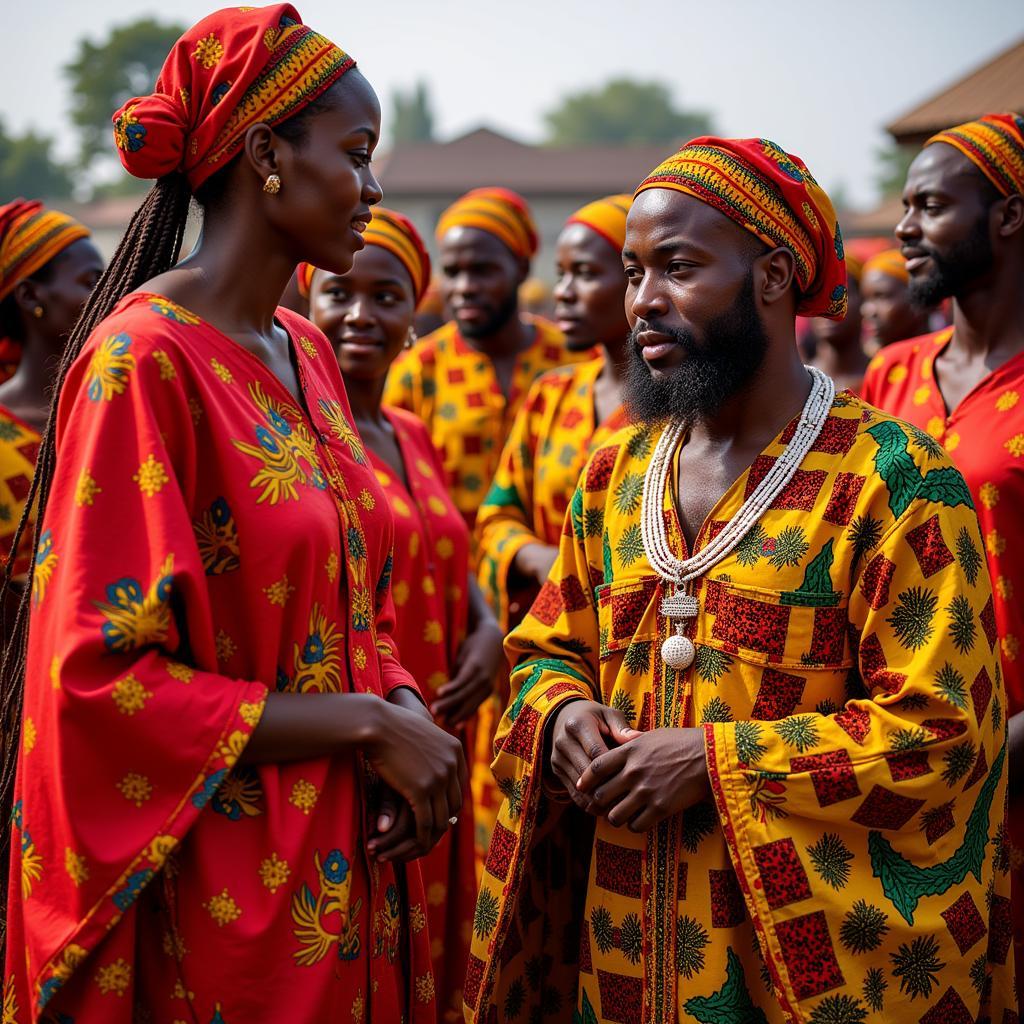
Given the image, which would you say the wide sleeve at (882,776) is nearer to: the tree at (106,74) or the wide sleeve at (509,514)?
the wide sleeve at (509,514)

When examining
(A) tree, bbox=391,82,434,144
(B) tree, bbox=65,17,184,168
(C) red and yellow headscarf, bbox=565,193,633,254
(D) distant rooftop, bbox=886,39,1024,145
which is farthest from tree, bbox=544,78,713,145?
(C) red and yellow headscarf, bbox=565,193,633,254

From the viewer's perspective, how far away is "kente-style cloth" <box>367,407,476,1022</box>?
168 inches

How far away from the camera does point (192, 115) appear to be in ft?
7.94

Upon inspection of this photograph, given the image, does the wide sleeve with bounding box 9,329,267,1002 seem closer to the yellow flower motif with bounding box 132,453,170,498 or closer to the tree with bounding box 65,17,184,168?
the yellow flower motif with bounding box 132,453,170,498

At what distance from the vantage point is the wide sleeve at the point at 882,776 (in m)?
2.47

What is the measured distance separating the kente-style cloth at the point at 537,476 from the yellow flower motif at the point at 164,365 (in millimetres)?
2770

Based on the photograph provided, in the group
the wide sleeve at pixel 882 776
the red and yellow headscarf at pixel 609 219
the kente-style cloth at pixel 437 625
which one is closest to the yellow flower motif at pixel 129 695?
the wide sleeve at pixel 882 776

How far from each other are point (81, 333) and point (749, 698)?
1.67m

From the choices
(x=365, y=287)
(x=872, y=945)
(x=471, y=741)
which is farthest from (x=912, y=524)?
(x=471, y=741)

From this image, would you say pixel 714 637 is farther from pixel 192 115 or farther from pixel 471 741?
pixel 471 741

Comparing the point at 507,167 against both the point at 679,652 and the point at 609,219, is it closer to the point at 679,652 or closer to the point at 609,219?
the point at 609,219

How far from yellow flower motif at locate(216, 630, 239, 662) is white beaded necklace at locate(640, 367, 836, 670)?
1009 millimetres

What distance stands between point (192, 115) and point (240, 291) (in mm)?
363

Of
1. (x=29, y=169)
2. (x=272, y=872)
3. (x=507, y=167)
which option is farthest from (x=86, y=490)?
(x=29, y=169)
